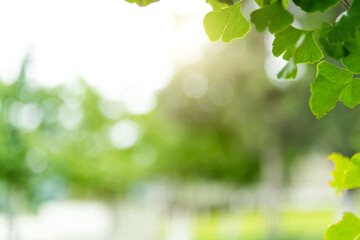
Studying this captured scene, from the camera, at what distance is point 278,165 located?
15.1 meters

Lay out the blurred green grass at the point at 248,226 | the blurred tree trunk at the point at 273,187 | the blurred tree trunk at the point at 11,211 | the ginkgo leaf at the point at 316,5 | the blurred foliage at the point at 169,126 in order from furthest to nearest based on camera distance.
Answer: the blurred green grass at the point at 248,226 < the blurred tree trunk at the point at 273,187 < the blurred foliage at the point at 169,126 < the blurred tree trunk at the point at 11,211 < the ginkgo leaf at the point at 316,5

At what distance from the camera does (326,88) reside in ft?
2.80

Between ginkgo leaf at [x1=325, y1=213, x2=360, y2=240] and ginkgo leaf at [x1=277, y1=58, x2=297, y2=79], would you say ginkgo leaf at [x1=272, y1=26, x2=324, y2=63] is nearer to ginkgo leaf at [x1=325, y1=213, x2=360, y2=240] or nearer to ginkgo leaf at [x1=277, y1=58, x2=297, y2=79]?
ginkgo leaf at [x1=277, y1=58, x2=297, y2=79]

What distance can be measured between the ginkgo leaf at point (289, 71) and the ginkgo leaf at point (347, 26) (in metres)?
0.09

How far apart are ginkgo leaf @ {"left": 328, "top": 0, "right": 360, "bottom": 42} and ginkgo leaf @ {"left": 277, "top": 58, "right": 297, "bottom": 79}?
94mm

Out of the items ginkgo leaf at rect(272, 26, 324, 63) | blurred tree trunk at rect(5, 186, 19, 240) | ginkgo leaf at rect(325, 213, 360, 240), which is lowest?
ginkgo leaf at rect(325, 213, 360, 240)

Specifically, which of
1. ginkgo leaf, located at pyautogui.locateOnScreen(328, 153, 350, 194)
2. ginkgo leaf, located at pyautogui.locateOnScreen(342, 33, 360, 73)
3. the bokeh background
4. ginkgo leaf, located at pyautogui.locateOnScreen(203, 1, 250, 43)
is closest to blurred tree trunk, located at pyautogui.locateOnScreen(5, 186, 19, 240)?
the bokeh background

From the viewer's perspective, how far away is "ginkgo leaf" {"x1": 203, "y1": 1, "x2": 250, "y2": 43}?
2.65 ft

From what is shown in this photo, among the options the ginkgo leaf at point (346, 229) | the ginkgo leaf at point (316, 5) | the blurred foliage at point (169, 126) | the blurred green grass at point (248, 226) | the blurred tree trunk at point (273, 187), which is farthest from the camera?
the blurred green grass at point (248, 226)

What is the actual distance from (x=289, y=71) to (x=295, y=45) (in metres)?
0.04

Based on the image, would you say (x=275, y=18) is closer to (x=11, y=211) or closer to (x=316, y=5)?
(x=316, y=5)

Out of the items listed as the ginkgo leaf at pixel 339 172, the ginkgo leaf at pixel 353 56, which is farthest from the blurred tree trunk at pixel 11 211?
the ginkgo leaf at pixel 353 56

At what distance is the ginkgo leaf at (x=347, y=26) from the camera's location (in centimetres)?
66

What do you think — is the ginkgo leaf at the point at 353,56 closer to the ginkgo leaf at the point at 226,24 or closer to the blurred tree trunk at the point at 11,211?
the ginkgo leaf at the point at 226,24
